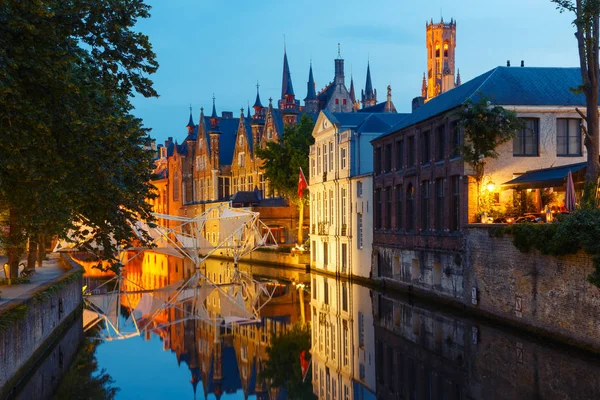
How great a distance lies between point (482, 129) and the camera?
98.1ft

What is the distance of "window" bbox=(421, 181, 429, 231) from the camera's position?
36.2m

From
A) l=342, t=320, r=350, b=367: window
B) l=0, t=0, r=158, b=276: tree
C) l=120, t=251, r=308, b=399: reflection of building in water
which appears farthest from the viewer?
l=342, t=320, r=350, b=367: window

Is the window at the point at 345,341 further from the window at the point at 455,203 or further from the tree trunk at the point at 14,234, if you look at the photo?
the tree trunk at the point at 14,234

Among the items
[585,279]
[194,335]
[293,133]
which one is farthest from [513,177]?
[293,133]

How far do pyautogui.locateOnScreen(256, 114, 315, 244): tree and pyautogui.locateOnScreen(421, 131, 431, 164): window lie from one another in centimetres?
2317

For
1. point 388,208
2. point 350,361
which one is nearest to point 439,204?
point 388,208

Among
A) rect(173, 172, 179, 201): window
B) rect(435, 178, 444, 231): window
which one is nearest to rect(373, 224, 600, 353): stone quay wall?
rect(435, 178, 444, 231): window

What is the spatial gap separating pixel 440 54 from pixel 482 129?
117m

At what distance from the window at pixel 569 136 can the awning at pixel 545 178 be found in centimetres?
214

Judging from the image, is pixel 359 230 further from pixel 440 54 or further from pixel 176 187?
pixel 440 54

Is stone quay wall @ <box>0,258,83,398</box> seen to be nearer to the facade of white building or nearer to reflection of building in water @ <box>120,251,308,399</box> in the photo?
reflection of building in water @ <box>120,251,308,399</box>

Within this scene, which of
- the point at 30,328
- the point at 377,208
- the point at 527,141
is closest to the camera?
the point at 30,328

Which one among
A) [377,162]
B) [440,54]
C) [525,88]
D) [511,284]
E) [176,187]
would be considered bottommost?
[511,284]

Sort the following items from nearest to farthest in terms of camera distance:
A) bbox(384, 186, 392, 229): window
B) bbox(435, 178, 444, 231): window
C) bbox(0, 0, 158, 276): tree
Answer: bbox(0, 0, 158, 276): tree, bbox(435, 178, 444, 231): window, bbox(384, 186, 392, 229): window
